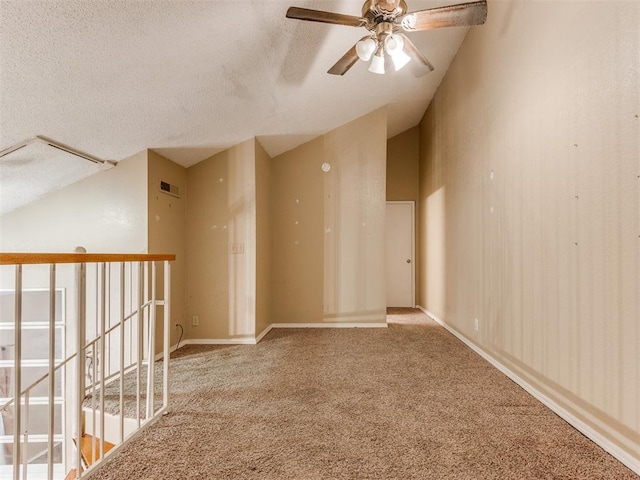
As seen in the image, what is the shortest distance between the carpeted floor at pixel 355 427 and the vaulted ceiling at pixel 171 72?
2.06 meters

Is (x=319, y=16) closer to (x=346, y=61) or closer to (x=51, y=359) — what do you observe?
(x=346, y=61)

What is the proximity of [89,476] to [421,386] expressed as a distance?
78.9 inches

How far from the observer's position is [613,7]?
5.51 ft

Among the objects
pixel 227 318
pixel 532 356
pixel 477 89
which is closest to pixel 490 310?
pixel 532 356

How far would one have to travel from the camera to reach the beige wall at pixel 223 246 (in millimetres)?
3857

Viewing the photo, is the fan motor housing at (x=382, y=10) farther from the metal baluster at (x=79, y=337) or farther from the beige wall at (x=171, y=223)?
the beige wall at (x=171, y=223)

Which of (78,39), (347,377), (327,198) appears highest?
(78,39)

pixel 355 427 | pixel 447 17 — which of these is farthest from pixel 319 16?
pixel 355 427

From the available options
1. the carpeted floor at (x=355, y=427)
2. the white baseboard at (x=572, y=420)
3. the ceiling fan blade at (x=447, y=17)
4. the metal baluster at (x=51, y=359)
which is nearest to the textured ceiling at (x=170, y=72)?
the ceiling fan blade at (x=447, y=17)

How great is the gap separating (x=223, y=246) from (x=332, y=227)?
57.0 inches

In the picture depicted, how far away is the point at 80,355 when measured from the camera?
4.74 feet

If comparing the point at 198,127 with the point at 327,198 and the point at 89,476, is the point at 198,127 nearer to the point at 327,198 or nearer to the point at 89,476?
the point at 327,198

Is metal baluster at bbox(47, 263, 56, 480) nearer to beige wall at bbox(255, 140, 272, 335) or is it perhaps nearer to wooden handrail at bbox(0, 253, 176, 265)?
wooden handrail at bbox(0, 253, 176, 265)

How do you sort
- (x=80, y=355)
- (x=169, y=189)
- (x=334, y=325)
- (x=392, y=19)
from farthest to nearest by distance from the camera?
(x=334, y=325) < (x=169, y=189) < (x=392, y=19) < (x=80, y=355)
